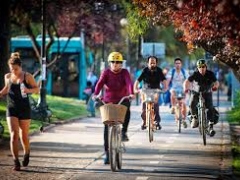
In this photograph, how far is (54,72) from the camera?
37.5 m

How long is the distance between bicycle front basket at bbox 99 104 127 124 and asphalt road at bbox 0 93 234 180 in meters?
0.93

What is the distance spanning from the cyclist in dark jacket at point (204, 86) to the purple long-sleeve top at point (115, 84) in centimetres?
339

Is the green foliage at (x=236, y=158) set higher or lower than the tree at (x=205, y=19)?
lower

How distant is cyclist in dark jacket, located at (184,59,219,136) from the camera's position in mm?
14984

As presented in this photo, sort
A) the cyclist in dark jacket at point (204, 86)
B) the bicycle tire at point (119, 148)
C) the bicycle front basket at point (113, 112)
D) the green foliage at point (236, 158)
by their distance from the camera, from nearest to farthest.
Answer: the bicycle front basket at point (113, 112), the bicycle tire at point (119, 148), the green foliage at point (236, 158), the cyclist in dark jacket at point (204, 86)

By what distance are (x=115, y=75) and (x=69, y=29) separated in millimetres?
21993

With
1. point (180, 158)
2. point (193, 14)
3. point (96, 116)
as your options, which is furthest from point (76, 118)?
point (193, 14)

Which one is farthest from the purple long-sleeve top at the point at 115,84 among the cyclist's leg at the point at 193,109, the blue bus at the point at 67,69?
the blue bus at the point at 67,69

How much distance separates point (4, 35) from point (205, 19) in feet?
48.6

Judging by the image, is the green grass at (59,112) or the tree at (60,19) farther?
the tree at (60,19)

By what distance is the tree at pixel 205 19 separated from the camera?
809 cm

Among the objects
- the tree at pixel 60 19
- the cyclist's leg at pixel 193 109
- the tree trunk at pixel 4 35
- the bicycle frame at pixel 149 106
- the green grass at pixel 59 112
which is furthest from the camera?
the tree at pixel 60 19

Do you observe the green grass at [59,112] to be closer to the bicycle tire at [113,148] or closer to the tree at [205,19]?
the bicycle tire at [113,148]

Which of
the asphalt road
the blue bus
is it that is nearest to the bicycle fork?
the asphalt road
